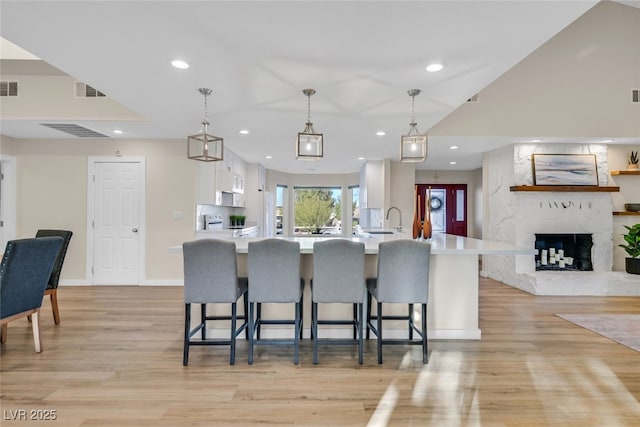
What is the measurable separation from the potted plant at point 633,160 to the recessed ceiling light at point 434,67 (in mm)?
4602

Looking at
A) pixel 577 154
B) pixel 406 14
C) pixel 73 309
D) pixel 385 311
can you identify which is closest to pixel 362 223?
pixel 577 154

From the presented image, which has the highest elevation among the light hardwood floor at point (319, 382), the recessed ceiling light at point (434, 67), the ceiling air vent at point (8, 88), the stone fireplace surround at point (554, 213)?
the ceiling air vent at point (8, 88)

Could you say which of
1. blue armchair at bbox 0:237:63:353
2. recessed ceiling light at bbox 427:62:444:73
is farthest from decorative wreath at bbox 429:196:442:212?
blue armchair at bbox 0:237:63:353

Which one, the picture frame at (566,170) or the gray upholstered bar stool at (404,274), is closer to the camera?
the gray upholstered bar stool at (404,274)

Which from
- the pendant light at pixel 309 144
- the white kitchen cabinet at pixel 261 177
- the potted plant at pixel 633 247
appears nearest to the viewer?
the pendant light at pixel 309 144

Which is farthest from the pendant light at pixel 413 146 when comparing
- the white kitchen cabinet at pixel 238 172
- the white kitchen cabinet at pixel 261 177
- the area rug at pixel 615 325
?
the white kitchen cabinet at pixel 261 177

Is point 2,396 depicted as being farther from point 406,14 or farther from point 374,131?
point 374,131

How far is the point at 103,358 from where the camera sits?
9.10 feet

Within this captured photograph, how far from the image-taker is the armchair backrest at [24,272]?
264 cm

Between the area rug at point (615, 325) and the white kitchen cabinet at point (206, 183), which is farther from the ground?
the white kitchen cabinet at point (206, 183)

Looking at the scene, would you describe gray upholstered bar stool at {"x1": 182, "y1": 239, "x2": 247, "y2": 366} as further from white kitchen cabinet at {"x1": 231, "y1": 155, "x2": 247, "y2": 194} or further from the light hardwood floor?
white kitchen cabinet at {"x1": 231, "y1": 155, "x2": 247, "y2": 194}

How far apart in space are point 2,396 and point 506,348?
3.75 meters

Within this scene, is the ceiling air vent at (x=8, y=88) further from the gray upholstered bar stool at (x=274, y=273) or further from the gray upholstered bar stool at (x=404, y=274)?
the gray upholstered bar stool at (x=404, y=274)

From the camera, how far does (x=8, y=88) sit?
4348mm
